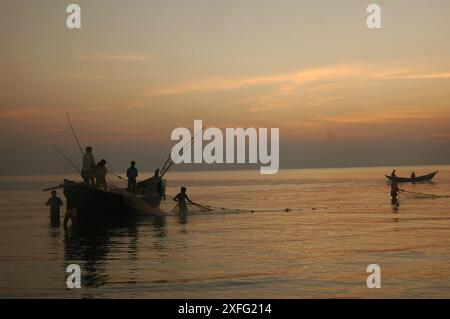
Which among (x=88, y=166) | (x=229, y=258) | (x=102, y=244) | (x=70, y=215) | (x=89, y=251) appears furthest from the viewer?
(x=88, y=166)

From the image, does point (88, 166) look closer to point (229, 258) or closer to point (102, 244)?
point (102, 244)

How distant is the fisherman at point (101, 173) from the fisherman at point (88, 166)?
8.0 inches

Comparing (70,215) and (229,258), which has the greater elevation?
(70,215)

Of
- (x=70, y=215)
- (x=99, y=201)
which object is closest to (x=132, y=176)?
(x=99, y=201)

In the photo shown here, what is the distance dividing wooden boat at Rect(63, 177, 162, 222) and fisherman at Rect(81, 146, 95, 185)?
15.3 inches

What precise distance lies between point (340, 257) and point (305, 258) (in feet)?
3.29

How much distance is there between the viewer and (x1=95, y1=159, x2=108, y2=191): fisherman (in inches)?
940

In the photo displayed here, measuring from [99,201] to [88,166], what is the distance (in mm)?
A: 2135

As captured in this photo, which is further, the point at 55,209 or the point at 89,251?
the point at 55,209

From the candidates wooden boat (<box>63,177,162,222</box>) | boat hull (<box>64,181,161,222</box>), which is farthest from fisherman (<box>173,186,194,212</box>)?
boat hull (<box>64,181,161,222</box>)

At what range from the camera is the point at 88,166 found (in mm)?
23516

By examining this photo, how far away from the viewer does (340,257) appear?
1625 cm

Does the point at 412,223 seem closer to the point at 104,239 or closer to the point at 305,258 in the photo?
the point at 305,258
